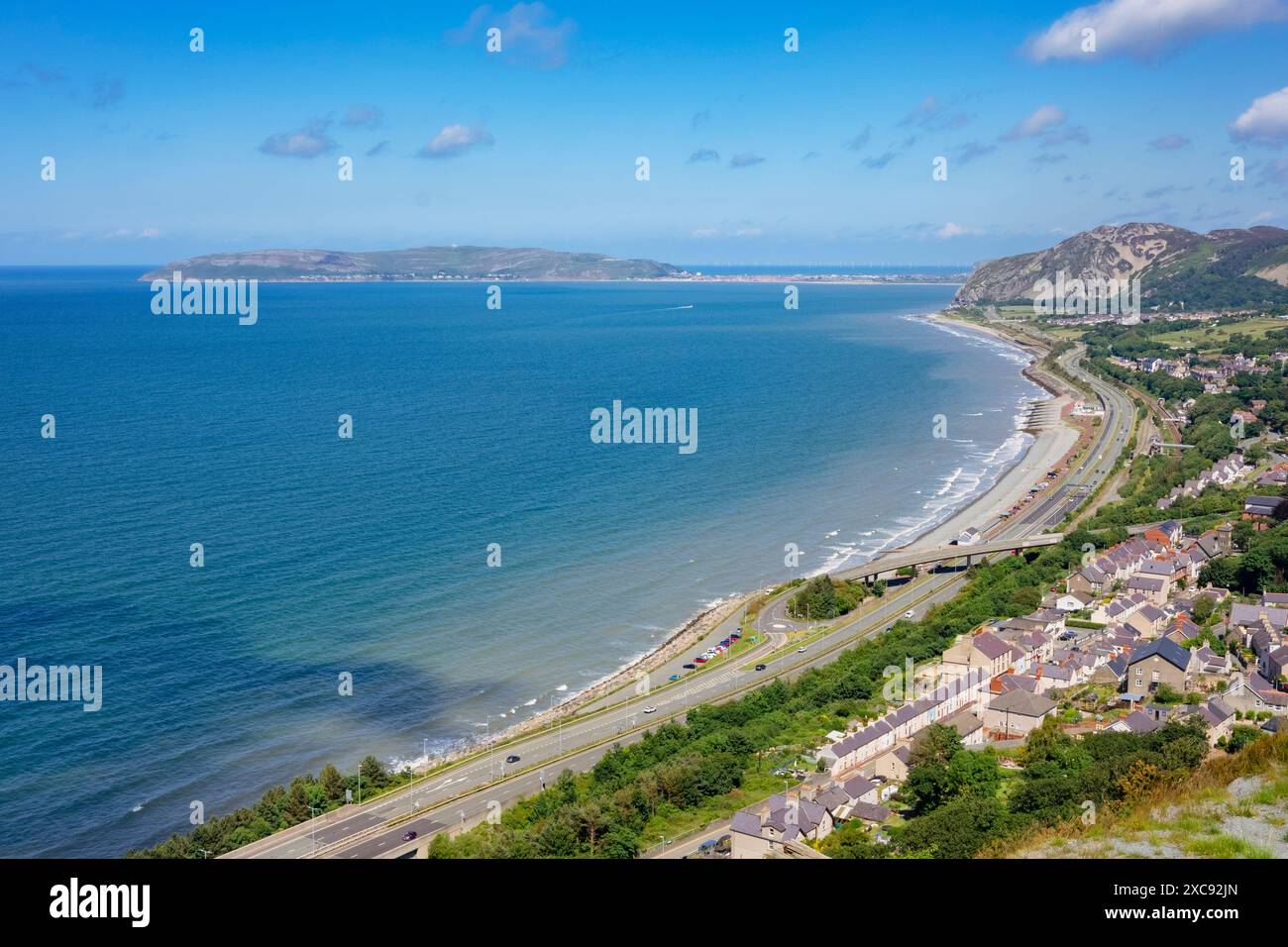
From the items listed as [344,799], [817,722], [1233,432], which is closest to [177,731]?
[344,799]

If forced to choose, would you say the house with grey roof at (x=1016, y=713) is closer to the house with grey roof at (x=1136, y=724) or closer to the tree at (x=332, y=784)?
the house with grey roof at (x=1136, y=724)

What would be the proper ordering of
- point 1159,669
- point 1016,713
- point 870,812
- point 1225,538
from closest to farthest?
point 870,812 < point 1016,713 < point 1159,669 < point 1225,538

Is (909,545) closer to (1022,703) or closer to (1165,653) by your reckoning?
(1165,653)

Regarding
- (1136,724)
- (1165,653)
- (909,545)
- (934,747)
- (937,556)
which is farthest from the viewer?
(909,545)

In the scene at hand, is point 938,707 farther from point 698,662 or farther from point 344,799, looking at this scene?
point 344,799

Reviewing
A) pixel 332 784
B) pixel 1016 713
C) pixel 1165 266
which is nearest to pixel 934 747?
pixel 1016 713

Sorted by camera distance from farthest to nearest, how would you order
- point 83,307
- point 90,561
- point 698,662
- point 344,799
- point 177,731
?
point 83,307 < point 90,561 < point 698,662 < point 177,731 < point 344,799
